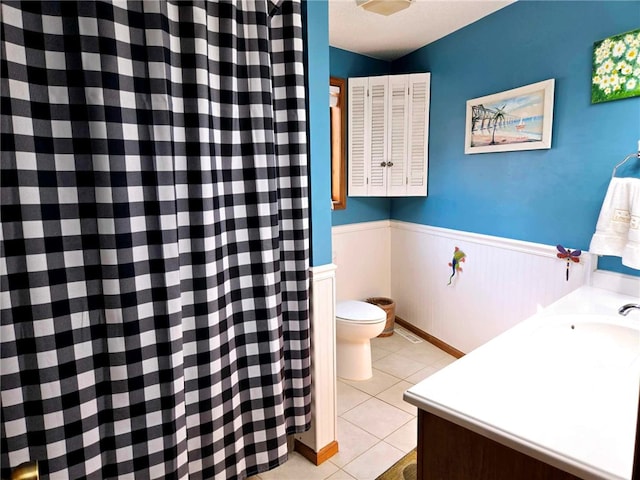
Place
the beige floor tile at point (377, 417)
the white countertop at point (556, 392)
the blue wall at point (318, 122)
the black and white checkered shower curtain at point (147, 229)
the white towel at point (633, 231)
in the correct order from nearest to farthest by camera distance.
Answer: the white countertop at point (556, 392), the black and white checkered shower curtain at point (147, 229), the blue wall at point (318, 122), the white towel at point (633, 231), the beige floor tile at point (377, 417)

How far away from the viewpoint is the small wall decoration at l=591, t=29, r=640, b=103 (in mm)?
1892

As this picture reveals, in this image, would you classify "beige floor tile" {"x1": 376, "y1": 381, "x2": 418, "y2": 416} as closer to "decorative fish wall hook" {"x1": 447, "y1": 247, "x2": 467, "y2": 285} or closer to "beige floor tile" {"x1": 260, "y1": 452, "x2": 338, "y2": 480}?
"beige floor tile" {"x1": 260, "y1": 452, "x2": 338, "y2": 480}

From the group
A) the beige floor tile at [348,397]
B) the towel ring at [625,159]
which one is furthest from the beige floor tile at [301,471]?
the towel ring at [625,159]

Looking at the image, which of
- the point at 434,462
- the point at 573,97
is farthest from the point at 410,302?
the point at 434,462

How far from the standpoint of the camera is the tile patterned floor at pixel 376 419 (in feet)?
6.17

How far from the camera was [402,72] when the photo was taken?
341 cm

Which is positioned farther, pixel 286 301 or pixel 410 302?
pixel 410 302

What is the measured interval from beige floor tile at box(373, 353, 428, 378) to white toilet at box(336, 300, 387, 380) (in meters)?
0.15

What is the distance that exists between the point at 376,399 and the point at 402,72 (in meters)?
2.57

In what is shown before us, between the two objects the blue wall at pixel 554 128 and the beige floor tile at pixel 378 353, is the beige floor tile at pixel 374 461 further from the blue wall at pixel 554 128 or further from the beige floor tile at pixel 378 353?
the blue wall at pixel 554 128

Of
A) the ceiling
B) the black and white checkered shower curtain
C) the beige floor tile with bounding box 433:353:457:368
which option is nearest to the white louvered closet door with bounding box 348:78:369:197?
the ceiling

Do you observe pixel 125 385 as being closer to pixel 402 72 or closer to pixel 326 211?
pixel 326 211

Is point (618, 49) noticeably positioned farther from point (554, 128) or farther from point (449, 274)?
point (449, 274)

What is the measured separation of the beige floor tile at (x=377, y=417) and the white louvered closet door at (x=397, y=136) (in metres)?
1.65
